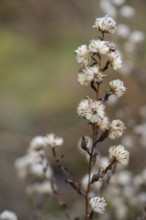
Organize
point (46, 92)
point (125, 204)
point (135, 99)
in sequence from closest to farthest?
point (125, 204)
point (135, 99)
point (46, 92)

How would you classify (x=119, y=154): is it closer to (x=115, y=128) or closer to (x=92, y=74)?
(x=115, y=128)

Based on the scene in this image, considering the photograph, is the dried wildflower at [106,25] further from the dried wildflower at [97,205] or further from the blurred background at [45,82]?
the blurred background at [45,82]

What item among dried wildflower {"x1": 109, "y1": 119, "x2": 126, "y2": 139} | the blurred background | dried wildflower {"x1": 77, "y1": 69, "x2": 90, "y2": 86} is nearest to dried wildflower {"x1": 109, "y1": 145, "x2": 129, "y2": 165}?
dried wildflower {"x1": 109, "y1": 119, "x2": 126, "y2": 139}

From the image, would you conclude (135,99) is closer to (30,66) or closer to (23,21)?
(30,66)

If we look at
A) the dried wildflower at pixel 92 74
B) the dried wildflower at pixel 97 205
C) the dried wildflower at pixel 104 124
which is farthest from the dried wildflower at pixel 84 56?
the dried wildflower at pixel 97 205


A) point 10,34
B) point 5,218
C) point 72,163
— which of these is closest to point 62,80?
point 10,34

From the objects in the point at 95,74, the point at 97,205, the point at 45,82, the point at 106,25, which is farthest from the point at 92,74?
the point at 45,82
